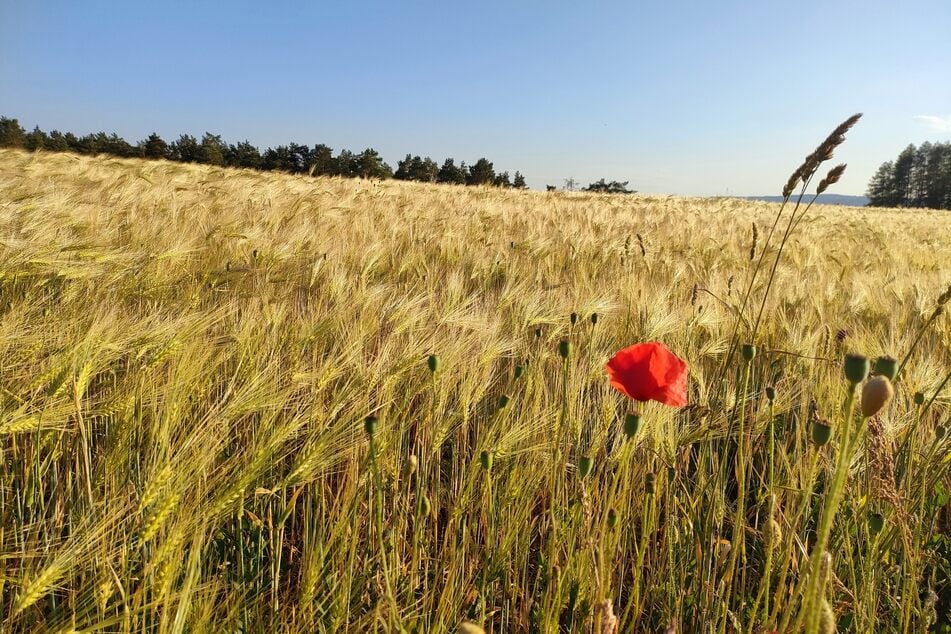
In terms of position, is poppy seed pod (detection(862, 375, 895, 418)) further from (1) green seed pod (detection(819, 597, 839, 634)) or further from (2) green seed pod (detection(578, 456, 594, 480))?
(2) green seed pod (detection(578, 456, 594, 480))

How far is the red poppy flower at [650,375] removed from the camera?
0.83m

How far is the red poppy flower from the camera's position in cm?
83

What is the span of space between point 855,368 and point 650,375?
0.34 metres

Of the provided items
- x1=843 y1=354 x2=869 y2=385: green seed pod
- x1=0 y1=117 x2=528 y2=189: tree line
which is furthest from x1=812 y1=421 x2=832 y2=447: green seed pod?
x1=0 y1=117 x2=528 y2=189: tree line

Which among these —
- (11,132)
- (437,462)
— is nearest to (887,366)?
(437,462)

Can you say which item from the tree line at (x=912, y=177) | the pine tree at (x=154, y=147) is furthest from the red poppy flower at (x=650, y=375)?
the tree line at (x=912, y=177)

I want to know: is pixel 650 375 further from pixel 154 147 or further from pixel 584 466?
pixel 154 147

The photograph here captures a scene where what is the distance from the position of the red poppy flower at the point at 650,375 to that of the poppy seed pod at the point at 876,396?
33cm

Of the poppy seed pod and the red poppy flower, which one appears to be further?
the red poppy flower

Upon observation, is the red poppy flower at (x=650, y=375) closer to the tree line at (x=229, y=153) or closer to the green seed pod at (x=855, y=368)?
the green seed pod at (x=855, y=368)

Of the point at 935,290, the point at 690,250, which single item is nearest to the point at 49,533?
the point at 935,290

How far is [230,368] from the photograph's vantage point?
1.38 metres

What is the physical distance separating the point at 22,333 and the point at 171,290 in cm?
97

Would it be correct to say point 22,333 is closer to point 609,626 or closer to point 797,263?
point 609,626
